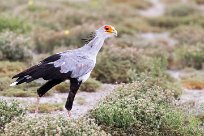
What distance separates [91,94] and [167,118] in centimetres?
447

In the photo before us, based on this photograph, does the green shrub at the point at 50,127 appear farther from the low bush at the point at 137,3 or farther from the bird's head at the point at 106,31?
the low bush at the point at 137,3

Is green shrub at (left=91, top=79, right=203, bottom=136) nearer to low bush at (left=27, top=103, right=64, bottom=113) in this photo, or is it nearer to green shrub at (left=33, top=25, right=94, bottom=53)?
low bush at (left=27, top=103, right=64, bottom=113)

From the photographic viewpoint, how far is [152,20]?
A: 2858 cm

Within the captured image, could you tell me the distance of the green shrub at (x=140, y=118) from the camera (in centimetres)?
984

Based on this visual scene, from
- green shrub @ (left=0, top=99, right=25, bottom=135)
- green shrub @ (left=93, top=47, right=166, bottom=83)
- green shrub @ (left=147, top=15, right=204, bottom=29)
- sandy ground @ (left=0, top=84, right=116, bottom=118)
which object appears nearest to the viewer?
green shrub @ (left=0, top=99, right=25, bottom=135)

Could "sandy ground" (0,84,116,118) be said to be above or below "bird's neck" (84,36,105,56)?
below

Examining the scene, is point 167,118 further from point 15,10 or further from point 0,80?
point 15,10

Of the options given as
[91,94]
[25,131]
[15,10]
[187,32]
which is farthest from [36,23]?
[25,131]

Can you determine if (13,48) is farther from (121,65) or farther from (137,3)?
(137,3)

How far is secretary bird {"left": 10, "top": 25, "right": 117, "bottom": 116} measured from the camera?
9.87 m

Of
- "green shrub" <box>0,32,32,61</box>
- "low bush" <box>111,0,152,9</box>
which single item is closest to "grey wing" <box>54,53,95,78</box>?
"green shrub" <box>0,32,32,61</box>

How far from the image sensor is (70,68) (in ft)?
33.0

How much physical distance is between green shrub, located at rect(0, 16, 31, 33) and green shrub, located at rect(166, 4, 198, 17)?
1227 centimetres

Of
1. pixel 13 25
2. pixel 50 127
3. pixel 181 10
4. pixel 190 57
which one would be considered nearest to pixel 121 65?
pixel 190 57
